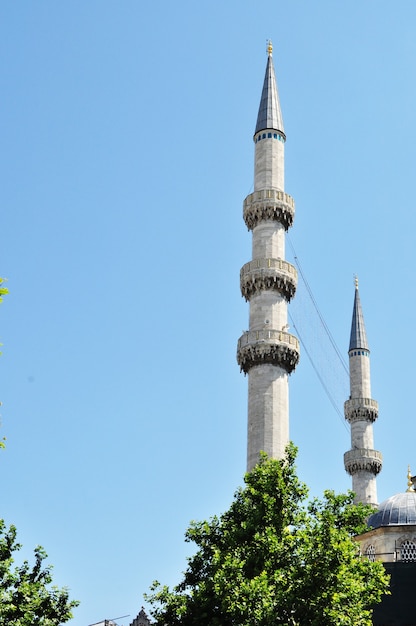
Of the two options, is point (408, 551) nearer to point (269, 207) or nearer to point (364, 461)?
point (269, 207)

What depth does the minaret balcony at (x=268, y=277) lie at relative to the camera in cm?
3862

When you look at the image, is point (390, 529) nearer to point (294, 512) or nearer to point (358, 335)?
point (294, 512)

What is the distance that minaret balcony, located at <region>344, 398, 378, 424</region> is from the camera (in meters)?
54.5

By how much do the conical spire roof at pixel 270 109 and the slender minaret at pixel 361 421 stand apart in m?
20.0

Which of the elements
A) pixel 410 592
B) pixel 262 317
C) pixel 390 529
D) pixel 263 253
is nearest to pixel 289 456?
pixel 410 592

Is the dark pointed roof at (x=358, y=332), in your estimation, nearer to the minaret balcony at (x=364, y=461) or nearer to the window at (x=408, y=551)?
the minaret balcony at (x=364, y=461)

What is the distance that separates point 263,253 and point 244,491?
1774cm

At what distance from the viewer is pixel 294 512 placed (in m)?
23.8

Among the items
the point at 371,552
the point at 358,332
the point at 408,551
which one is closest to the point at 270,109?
the point at 358,332

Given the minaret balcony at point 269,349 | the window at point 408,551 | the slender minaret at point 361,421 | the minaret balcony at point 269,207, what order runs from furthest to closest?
1. the slender minaret at point 361,421
2. the minaret balcony at point 269,207
3. the minaret balcony at point 269,349
4. the window at point 408,551

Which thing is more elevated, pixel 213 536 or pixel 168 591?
pixel 213 536

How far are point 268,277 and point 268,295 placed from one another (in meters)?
0.88

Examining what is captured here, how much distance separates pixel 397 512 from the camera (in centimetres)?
3553

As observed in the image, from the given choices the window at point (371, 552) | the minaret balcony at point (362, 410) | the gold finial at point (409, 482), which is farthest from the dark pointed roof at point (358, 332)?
the window at point (371, 552)
